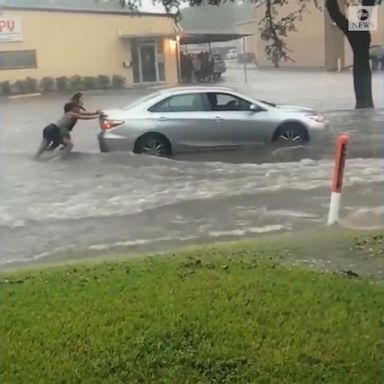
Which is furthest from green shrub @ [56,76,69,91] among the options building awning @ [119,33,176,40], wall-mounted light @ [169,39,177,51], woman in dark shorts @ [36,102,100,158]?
woman in dark shorts @ [36,102,100,158]

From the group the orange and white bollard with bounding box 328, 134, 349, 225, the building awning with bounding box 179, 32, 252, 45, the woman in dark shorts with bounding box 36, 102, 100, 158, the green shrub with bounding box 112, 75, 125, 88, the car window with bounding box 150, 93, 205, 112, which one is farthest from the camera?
the green shrub with bounding box 112, 75, 125, 88

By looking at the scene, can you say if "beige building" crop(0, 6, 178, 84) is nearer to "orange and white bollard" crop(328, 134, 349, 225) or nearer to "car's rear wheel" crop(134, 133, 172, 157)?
"car's rear wheel" crop(134, 133, 172, 157)

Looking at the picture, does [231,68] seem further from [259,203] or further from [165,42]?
[259,203]

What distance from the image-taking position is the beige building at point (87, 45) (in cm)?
1883

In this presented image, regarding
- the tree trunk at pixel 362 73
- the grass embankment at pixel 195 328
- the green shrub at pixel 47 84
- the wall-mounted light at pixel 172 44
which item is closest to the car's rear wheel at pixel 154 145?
the green shrub at pixel 47 84

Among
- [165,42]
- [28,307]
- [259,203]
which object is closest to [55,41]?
[165,42]

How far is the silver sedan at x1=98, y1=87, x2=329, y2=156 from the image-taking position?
13969 mm

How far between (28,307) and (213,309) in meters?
1.01

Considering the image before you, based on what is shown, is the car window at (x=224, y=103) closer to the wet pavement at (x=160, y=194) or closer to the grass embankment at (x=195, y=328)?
the wet pavement at (x=160, y=194)

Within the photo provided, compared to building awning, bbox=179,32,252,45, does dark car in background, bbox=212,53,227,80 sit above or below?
below

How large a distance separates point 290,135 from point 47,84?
28.3 feet

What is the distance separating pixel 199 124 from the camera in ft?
46.7

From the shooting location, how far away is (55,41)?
20469mm

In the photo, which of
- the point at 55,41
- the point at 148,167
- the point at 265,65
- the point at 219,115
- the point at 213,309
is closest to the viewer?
the point at 213,309
